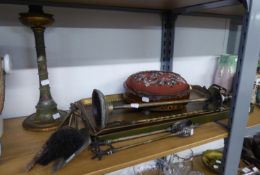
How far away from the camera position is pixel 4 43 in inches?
25.2

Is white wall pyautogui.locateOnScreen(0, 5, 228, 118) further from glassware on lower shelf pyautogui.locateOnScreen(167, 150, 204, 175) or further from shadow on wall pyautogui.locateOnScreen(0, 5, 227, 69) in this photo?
glassware on lower shelf pyautogui.locateOnScreen(167, 150, 204, 175)

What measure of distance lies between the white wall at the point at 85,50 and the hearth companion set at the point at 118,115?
0.31ft

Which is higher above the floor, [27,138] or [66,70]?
[66,70]

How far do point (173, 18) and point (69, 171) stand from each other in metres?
0.71

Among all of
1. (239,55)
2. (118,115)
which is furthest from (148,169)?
(239,55)

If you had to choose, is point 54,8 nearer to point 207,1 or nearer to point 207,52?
point 207,1

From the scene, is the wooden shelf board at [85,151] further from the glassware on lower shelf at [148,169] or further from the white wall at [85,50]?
the glassware on lower shelf at [148,169]

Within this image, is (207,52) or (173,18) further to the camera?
(207,52)

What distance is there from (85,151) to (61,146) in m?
0.07

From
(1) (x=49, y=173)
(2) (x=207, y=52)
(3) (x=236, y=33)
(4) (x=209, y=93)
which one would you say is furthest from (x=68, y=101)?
(3) (x=236, y=33)

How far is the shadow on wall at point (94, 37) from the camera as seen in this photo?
2.15 ft

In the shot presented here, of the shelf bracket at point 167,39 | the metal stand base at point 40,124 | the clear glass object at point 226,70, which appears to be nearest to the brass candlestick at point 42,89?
the metal stand base at point 40,124

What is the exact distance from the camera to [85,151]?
1.73ft

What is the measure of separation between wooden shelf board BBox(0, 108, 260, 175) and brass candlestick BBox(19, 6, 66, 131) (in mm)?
27
